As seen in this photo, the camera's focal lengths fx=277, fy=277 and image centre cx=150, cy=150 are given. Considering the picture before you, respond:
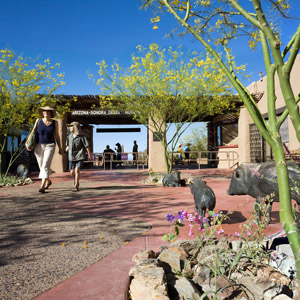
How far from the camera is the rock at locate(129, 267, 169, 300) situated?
1.64 metres

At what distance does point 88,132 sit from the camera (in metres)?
22.6

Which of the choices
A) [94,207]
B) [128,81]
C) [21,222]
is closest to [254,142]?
[128,81]

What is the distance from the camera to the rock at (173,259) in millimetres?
2076

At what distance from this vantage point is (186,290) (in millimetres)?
1716

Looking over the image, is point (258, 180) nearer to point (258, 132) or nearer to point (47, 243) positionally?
point (47, 243)

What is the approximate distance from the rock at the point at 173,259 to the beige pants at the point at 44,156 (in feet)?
16.1

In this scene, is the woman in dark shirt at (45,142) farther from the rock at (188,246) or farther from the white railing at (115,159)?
the white railing at (115,159)

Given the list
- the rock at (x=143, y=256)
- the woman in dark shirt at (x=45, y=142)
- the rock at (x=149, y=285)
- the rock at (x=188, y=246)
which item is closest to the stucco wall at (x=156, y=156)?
the woman in dark shirt at (x=45, y=142)

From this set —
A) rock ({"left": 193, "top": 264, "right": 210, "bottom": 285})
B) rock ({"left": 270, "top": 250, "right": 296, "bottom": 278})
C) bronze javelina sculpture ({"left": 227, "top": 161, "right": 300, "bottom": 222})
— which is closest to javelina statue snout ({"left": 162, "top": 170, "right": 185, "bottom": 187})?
bronze javelina sculpture ({"left": 227, "top": 161, "right": 300, "bottom": 222})

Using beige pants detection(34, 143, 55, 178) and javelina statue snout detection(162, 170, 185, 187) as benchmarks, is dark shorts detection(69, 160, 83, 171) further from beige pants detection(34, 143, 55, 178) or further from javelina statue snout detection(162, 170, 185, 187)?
javelina statue snout detection(162, 170, 185, 187)

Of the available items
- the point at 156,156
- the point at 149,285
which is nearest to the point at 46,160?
the point at 149,285

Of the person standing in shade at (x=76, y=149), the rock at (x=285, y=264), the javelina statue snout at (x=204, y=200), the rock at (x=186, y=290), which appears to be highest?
the person standing in shade at (x=76, y=149)

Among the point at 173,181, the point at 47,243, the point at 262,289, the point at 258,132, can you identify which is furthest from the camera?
the point at 258,132

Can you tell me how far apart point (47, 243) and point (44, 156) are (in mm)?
3812
